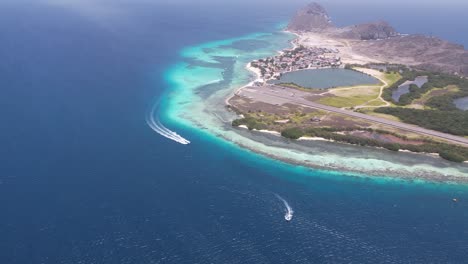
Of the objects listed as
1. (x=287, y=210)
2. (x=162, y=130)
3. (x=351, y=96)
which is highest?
(x=351, y=96)

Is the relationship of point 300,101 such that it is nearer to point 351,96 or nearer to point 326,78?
point 351,96

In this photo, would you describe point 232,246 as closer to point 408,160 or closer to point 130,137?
point 130,137

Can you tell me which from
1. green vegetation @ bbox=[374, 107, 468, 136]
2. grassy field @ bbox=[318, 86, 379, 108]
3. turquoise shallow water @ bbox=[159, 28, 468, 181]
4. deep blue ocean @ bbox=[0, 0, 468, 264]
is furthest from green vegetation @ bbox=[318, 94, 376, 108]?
deep blue ocean @ bbox=[0, 0, 468, 264]

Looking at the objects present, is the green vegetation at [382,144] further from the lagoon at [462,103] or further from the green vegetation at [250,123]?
the lagoon at [462,103]

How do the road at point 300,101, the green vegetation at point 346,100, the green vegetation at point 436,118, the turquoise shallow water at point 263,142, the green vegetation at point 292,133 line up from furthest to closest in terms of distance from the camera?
the green vegetation at point 346,100 → the green vegetation at point 436,118 → the road at point 300,101 → the green vegetation at point 292,133 → the turquoise shallow water at point 263,142

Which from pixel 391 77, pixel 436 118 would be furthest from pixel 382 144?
pixel 391 77

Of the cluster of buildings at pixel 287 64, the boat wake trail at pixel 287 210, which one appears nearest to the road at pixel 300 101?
the cluster of buildings at pixel 287 64
